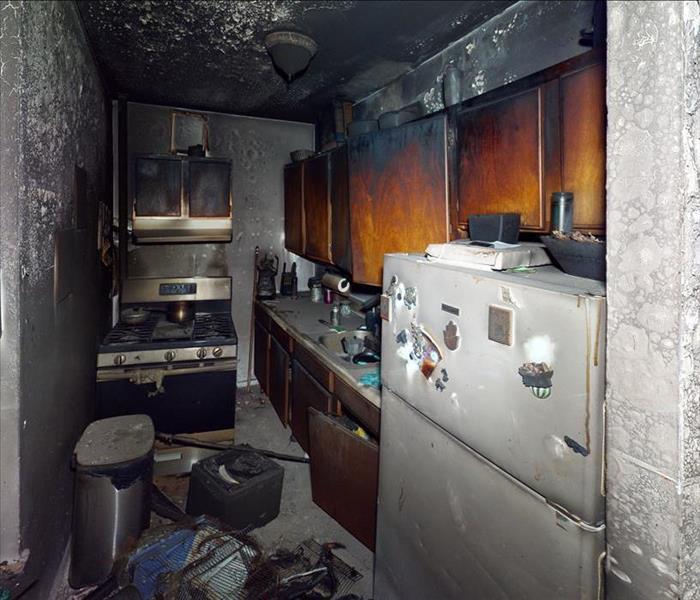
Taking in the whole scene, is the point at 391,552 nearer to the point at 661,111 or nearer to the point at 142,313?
the point at 661,111

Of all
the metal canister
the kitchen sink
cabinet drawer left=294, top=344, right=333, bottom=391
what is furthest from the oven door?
the metal canister

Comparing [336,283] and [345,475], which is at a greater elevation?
[336,283]

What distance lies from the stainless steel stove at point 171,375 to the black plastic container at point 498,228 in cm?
204

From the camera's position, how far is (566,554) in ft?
3.10

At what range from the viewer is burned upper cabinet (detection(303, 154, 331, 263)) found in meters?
3.15

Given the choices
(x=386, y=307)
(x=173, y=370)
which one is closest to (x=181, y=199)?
(x=173, y=370)

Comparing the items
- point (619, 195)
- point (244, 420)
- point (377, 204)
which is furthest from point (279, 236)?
point (619, 195)

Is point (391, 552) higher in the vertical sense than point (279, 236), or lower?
lower

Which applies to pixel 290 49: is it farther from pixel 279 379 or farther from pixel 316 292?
pixel 279 379

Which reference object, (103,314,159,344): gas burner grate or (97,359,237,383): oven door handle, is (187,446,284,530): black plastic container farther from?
(103,314,159,344): gas burner grate

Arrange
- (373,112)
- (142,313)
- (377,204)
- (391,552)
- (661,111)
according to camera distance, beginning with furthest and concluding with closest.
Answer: (142,313)
(373,112)
(377,204)
(391,552)
(661,111)

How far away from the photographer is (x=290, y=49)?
239 cm

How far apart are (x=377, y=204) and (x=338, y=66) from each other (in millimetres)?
1086

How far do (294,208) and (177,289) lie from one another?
4.24 feet
